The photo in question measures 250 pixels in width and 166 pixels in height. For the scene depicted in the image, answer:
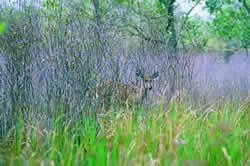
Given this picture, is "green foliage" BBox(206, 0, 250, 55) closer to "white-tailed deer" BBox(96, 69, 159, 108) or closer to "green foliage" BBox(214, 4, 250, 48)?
"green foliage" BBox(214, 4, 250, 48)

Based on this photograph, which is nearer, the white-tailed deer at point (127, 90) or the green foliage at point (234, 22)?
the white-tailed deer at point (127, 90)

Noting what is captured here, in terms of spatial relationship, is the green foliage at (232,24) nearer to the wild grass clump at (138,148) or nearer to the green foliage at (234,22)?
the green foliage at (234,22)

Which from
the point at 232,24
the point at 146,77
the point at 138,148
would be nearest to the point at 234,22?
the point at 232,24

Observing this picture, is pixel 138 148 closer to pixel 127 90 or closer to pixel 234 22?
pixel 127 90

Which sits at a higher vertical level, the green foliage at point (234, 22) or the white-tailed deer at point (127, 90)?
the green foliage at point (234, 22)

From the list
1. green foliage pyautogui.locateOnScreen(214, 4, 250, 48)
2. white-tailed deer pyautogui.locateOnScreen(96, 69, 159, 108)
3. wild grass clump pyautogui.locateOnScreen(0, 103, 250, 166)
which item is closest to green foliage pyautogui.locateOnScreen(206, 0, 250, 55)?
green foliage pyautogui.locateOnScreen(214, 4, 250, 48)

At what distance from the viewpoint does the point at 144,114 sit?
3.92 metres

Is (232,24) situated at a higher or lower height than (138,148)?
higher

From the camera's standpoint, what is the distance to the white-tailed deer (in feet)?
13.7

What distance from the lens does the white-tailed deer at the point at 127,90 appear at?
164 inches

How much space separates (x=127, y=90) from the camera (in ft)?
15.9

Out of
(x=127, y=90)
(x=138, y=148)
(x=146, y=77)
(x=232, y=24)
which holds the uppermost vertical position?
(x=232, y=24)

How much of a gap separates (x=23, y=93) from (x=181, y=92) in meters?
2.19

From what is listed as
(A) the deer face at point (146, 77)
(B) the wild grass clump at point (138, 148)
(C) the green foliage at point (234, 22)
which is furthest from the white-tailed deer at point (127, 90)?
(C) the green foliage at point (234, 22)
